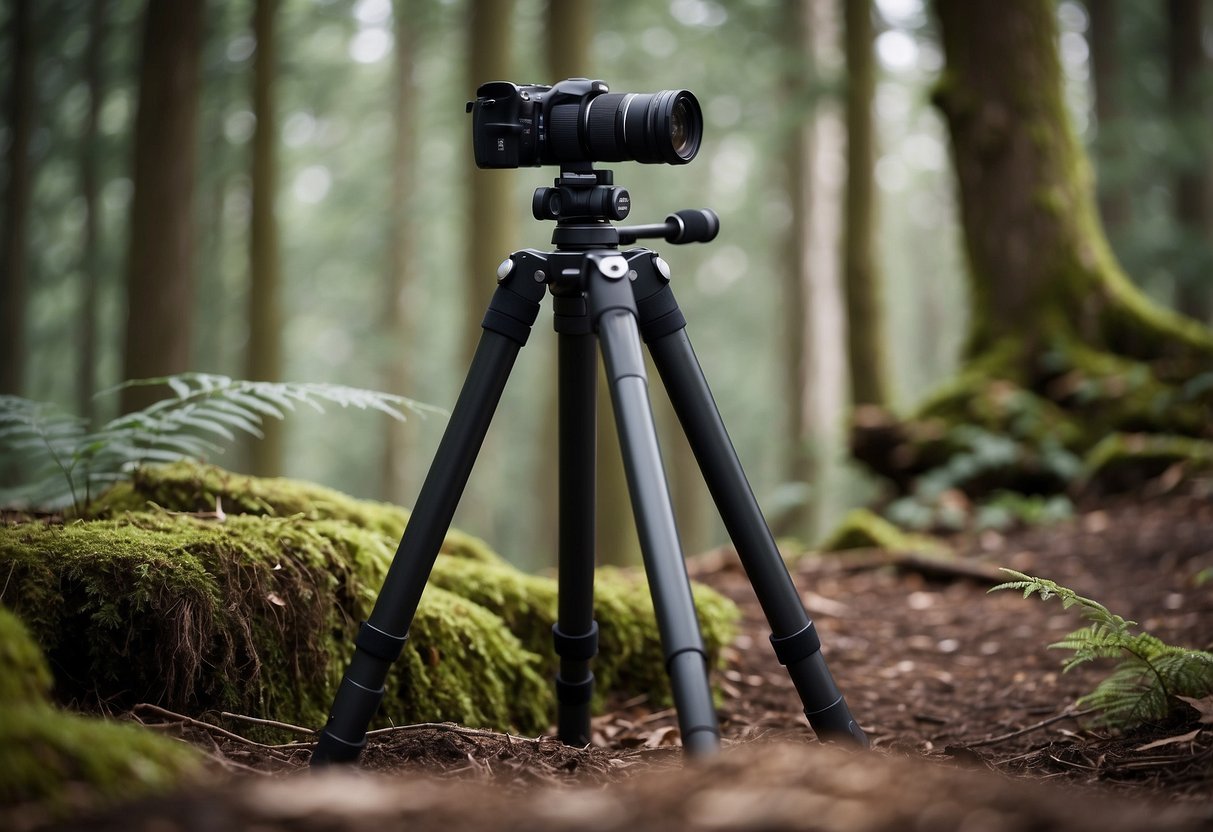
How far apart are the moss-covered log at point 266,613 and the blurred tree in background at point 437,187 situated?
177 inches

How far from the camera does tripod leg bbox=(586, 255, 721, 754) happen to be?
5.52 ft

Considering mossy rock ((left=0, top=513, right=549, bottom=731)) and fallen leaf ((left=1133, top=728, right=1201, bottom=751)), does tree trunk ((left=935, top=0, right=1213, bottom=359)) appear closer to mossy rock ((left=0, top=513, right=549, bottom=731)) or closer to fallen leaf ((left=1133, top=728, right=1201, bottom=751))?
fallen leaf ((left=1133, top=728, right=1201, bottom=751))

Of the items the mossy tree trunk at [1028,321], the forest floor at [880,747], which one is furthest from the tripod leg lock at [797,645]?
the mossy tree trunk at [1028,321]

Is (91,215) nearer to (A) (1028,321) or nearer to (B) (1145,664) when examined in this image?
(A) (1028,321)

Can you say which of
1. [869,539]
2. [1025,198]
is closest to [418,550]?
[869,539]

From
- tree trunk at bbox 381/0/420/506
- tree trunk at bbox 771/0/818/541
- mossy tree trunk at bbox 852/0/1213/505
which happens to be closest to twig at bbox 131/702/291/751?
mossy tree trunk at bbox 852/0/1213/505

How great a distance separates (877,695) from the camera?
11.1 ft

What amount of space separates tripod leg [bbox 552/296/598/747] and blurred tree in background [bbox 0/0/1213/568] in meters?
5.21

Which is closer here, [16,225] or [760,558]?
[760,558]

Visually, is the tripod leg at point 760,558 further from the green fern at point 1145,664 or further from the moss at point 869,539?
the moss at point 869,539

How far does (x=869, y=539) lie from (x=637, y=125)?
4.18 metres

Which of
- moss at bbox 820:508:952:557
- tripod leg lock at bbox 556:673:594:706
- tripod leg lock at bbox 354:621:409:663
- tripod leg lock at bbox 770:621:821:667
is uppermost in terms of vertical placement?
tripod leg lock at bbox 354:621:409:663

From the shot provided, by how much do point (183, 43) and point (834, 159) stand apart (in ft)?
34.1

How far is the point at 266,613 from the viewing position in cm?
245
